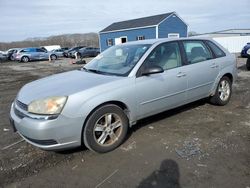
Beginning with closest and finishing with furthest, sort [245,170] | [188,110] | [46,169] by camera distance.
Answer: [245,170] → [46,169] → [188,110]

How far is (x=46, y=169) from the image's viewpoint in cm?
349

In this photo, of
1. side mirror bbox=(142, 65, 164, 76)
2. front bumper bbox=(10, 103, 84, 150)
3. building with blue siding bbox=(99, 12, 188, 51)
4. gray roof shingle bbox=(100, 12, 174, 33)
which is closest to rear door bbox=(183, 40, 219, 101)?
side mirror bbox=(142, 65, 164, 76)

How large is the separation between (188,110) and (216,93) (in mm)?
755

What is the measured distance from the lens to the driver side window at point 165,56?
4434 mm

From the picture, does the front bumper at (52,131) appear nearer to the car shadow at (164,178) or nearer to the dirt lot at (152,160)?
the dirt lot at (152,160)

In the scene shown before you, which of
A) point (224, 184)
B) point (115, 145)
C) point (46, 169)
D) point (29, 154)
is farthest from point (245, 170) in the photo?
point (29, 154)

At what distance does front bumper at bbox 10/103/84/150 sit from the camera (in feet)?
10.8

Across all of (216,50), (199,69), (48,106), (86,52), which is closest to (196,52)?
(199,69)

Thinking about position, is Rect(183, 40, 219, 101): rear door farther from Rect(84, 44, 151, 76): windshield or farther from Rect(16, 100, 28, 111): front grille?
Rect(16, 100, 28, 111): front grille

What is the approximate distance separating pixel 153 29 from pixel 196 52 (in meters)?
24.9

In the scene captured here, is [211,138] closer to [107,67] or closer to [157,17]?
[107,67]

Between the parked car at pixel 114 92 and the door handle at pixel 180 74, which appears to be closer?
the parked car at pixel 114 92

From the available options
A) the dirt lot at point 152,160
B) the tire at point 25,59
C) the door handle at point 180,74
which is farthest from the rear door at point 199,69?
the tire at point 25,59

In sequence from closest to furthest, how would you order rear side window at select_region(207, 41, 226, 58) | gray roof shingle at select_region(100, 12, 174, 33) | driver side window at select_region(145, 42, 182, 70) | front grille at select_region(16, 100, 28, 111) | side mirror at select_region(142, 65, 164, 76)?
front grille at select_region(16, 100, 28, 111) → side mirror at select_region(142, 65, 164, 76) → driver side window at select_region(145, 42, 182, 70) → rear side window at select_region(207, 41, 226, 58) → gray roof shingle at select_region(100, 12, 174, 33)
